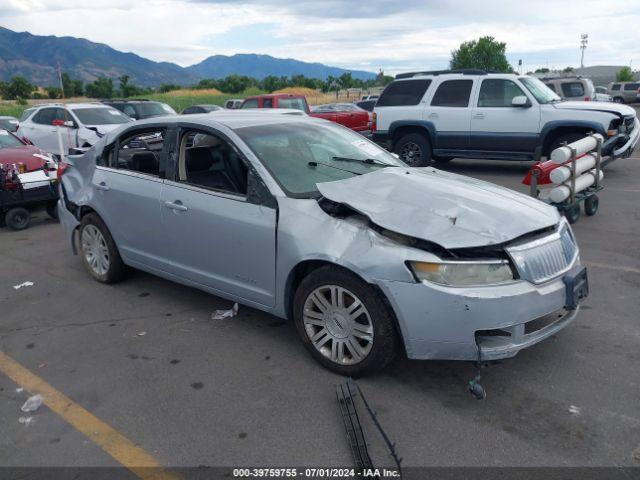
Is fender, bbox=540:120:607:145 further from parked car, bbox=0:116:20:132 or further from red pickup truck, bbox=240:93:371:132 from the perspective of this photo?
parked car, bbox=0:116:20:132

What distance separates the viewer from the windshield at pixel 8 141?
9039mm

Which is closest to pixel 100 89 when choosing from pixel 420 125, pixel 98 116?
pixel 98 116

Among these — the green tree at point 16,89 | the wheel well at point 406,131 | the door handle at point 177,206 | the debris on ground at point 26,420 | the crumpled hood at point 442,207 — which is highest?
the green tree at point 16,89

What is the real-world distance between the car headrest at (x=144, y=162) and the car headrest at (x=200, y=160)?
0.36m

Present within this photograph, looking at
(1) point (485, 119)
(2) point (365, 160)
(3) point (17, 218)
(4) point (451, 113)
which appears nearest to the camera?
(2) point (365, 160)

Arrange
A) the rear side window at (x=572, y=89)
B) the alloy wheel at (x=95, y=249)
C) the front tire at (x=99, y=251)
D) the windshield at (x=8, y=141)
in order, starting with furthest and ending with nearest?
the rear side window at (x=572, y=89) < the windshield at (x=8, y=141) < the alloy wheel at (x=95, y=249) < the front tire at (x=99, y=251)

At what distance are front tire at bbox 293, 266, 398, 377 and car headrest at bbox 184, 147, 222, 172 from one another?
5.38 ft

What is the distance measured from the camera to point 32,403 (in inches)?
136

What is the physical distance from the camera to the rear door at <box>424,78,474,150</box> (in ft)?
37.6

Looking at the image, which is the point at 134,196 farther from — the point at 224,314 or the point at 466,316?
the point at 466,316

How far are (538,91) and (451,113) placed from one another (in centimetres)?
173

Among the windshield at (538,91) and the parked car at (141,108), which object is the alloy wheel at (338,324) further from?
the parked car at (141,108)

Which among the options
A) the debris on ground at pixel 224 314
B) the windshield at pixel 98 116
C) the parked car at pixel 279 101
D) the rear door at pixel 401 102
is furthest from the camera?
the parked car at pixel 279 101

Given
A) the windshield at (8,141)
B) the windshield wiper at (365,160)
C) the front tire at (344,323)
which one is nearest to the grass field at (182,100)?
the windshield at (8,141)
